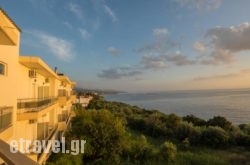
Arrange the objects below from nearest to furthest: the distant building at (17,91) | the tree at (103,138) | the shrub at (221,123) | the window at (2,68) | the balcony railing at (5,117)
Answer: the distant building at (17,91) → the balcony railing at (5,117) → the window at (2,68) → the tree at (103,138) → the shrub at (221,123)

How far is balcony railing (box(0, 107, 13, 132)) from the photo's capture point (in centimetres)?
724

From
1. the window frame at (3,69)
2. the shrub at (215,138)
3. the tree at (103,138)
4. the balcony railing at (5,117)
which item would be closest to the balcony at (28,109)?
the balcony railing at (5,117)

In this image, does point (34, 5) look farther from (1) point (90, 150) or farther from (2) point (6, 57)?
(1) point (90, 150)

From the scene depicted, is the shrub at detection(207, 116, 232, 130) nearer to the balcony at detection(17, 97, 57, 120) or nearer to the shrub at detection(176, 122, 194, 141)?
the shrub at detection(176, 122, 194, 141)

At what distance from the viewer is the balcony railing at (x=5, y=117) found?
724 centimetres

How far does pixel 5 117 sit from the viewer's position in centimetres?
765

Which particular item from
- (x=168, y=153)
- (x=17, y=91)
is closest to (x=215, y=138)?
(x=168, y=153)

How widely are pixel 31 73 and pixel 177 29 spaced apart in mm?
14489

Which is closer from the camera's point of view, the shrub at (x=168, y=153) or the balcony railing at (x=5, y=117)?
the balcony railing at (x=5, y=117)

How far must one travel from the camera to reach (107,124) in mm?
21609

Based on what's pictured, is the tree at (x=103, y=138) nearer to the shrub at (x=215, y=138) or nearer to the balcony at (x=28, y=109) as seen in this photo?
the balcony at (x=28, y=109)

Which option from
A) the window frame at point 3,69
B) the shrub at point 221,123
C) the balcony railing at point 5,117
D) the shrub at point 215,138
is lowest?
the shrub at point 215,138

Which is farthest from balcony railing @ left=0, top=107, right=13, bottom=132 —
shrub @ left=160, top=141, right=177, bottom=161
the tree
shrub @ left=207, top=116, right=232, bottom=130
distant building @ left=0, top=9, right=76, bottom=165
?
shrub @ left=207, top=116, right=232, bottom=130

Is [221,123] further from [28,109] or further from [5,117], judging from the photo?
[5,117]
